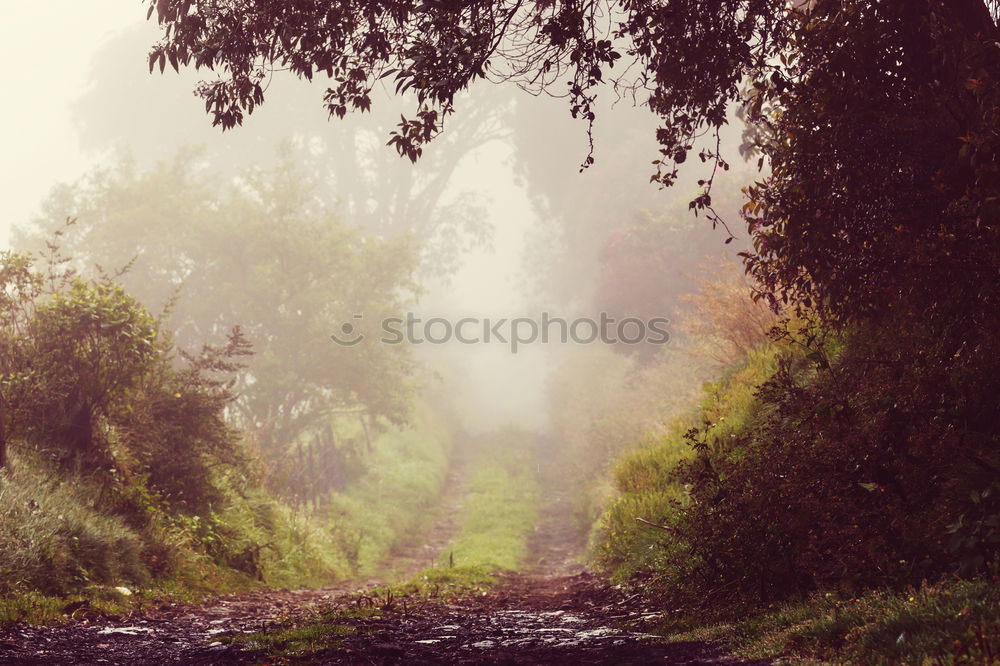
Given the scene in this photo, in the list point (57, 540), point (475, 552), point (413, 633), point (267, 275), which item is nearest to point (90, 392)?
point (57, 540)

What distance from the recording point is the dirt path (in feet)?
14.3

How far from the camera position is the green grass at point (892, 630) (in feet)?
9.42

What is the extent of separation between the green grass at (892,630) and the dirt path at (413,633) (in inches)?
13.7

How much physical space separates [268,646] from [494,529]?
1283cm

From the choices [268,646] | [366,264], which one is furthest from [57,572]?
[366,264]

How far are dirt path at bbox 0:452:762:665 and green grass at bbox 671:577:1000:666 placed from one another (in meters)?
0.35

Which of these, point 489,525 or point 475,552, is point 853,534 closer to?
point 475,552

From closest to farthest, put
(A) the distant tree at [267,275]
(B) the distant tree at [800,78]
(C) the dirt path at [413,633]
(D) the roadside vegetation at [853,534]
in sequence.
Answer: (D) the roadside vegetation at [853,534] < (C) the dirt path at [413,633] < (B) the distant tree at [800,78] < (A) the distant tree at [267,275]

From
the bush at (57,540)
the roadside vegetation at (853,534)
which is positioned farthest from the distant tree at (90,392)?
the roadside vegetation at (853,534)

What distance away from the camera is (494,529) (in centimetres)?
1738

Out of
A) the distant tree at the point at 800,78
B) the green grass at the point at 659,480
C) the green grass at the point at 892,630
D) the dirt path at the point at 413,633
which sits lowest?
the dirt path at the point at 413,633

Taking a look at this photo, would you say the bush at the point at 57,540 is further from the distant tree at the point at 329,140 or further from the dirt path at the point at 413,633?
the distant tree at the point at 329,140

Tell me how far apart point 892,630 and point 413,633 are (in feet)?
10.9

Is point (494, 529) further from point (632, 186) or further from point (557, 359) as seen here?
point (557, 359)
